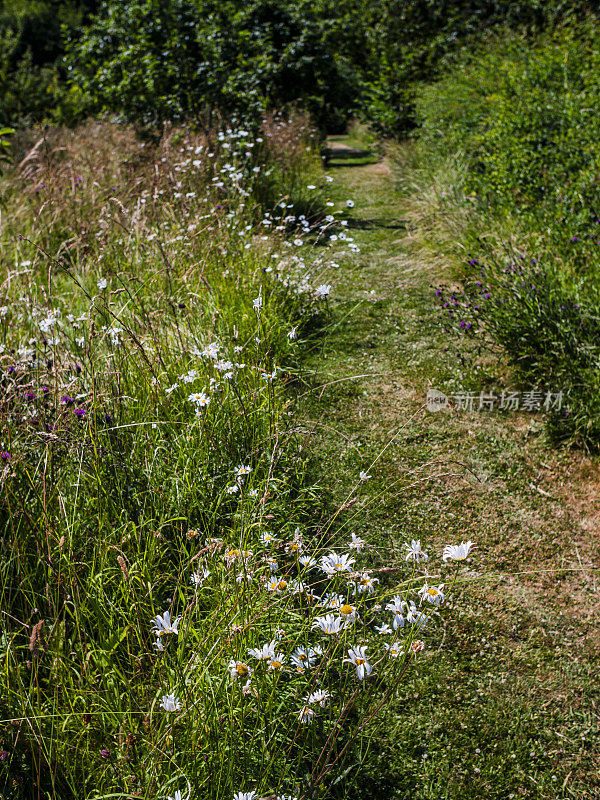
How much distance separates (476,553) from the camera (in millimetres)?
2744

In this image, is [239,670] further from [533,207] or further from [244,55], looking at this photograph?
[244,55]

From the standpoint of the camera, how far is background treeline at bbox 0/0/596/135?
7762mm

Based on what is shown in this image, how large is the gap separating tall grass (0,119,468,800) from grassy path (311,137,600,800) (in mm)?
195

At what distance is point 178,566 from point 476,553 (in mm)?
1385

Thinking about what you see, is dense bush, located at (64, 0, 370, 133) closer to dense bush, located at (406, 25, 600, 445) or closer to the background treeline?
the background treeline

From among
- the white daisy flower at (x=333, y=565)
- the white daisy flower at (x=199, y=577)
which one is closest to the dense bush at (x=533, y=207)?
the white daisy flower at (x=333, y=565)

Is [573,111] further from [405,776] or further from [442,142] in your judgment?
[405,776]

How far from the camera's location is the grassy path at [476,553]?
198cm

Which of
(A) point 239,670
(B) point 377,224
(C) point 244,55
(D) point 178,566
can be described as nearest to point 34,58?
(C) point 244,55

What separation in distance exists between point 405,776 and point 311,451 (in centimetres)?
172

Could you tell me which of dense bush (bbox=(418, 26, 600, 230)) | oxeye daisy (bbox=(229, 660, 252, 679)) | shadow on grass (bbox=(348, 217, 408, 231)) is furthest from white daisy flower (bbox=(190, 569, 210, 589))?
shadow on grass (bbox=(348, 217, 408, 231))

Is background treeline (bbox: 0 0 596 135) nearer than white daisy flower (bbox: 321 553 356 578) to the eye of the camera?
No

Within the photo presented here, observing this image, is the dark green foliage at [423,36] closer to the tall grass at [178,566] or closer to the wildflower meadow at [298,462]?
the wildflower meadow at [298,462]

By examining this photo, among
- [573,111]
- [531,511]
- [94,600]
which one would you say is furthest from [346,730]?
[573,111]
